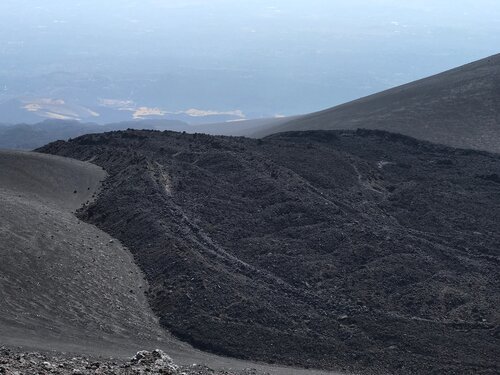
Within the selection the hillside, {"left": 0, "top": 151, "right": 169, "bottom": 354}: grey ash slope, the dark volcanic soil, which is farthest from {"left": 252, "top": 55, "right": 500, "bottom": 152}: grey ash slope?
the hillside

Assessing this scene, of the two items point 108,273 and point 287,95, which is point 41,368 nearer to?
point 108,273

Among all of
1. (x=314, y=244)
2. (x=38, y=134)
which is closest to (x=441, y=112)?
(x=314, y=244)

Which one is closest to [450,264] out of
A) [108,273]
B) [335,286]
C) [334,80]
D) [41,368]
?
[335,286]

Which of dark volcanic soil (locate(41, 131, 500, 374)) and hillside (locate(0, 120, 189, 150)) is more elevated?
hillside (locate(0, 120, 189, 150))

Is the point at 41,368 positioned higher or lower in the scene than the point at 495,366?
higher

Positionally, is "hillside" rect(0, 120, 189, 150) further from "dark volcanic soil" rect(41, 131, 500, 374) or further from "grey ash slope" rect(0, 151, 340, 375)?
"grey ash slope" rect(0, 151, 340, 375)
